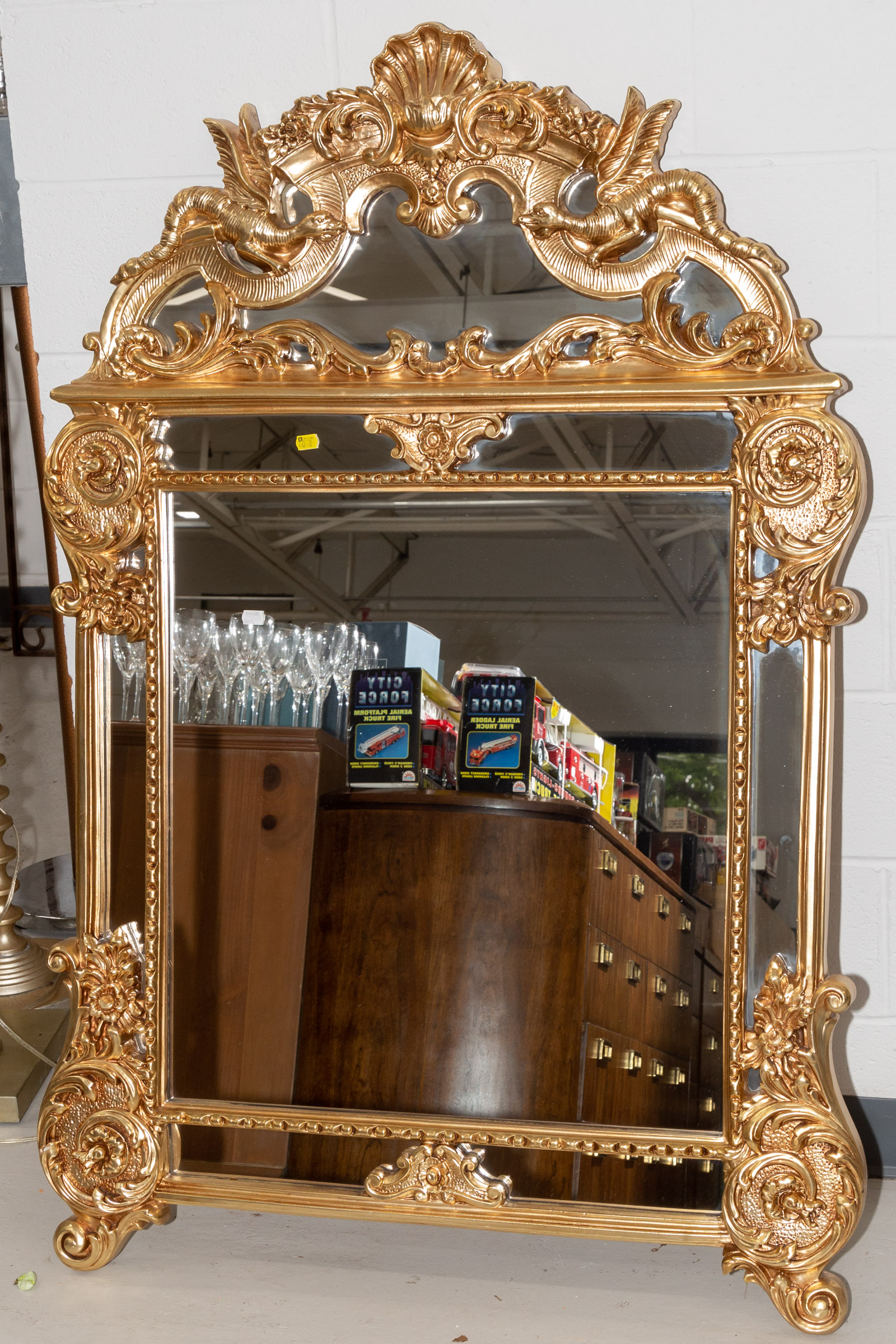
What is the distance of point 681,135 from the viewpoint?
1229 mm

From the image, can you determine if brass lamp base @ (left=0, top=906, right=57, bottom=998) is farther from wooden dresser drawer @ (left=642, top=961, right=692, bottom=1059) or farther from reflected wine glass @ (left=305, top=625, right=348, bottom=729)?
wooden dresser drawer @ (left=642, top=961, right=692, bottom=1059)

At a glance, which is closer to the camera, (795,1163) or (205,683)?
(795,1163)

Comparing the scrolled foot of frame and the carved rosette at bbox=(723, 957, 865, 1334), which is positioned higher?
the carved rosette at bbox=(723, 957, 865, 1334)

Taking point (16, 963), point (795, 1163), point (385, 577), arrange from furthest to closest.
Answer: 1. point (16, 963)
2. point (385, 577)
3. point (795, 1163)

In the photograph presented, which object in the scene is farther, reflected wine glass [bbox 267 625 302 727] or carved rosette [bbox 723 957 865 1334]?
reflected wine glass [bbox 267 625 302 727]

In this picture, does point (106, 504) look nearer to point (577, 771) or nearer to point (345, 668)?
point (345, 668)

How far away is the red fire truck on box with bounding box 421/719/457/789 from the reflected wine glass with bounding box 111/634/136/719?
0.35 m

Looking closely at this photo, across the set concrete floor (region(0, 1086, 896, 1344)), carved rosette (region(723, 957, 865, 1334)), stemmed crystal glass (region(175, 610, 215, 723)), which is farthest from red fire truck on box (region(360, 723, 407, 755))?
concrete floor (region(0, 1086, 896, 1344))

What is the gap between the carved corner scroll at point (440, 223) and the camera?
1193mm

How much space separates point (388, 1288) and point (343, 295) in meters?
1.08

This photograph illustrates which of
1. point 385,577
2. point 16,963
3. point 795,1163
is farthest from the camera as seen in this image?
point 16,963

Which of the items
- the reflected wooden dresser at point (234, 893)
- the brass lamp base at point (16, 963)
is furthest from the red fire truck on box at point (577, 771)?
the brass lamp base at point (16, 963)

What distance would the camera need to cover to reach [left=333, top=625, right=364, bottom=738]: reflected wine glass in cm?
126

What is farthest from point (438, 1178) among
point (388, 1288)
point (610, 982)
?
point (610, 982)
